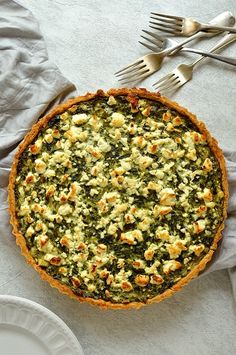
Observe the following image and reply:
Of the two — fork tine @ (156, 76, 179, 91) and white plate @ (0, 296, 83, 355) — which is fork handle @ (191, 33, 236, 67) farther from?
white plate @ (0, 296, 83, 355)

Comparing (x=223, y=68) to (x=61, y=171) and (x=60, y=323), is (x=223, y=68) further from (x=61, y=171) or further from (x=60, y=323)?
(x=60, y=323)

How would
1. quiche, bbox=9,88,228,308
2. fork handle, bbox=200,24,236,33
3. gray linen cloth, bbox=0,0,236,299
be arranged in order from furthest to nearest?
fork handle, bbox=200,24,236,33 → gray linen cloth, bbox=0,0,236,299 → quiche, bbox=9,88,228,308

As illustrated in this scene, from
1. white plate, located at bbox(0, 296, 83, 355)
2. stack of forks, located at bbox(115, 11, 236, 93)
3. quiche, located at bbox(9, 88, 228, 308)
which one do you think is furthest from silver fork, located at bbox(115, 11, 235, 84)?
white plate, located at bbox(0, 296, 83, 355)

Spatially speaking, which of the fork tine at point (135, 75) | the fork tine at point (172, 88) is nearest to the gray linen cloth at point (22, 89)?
the fork tine at point (135, 75)

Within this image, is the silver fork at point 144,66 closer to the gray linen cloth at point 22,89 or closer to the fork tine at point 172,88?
the fork tine at point 172,88

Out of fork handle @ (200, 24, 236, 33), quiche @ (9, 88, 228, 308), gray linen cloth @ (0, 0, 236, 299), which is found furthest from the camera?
fork handle @ (200, 24, 236, 33)

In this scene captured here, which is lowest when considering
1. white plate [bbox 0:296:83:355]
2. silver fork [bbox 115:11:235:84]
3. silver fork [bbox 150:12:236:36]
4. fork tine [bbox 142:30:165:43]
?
white plate [bbox 0:296:83:355]

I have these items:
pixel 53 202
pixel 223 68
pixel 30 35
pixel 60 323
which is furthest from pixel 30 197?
pixel 223 68
